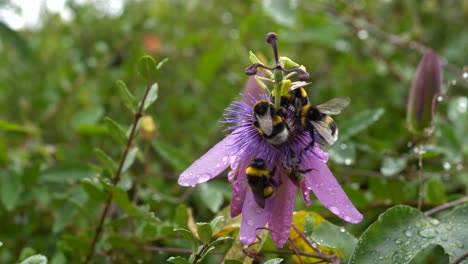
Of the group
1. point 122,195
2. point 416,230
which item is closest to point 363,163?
point 416,230

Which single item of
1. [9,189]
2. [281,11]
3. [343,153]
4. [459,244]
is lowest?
[459,244]

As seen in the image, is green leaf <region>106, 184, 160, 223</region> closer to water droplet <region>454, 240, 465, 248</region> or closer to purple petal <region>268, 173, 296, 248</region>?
purple petal <region>268, 173, 296, 248</region>

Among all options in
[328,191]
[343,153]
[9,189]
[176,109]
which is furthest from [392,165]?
[176,109]

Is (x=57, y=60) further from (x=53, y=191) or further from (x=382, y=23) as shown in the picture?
(x=382, y=23)

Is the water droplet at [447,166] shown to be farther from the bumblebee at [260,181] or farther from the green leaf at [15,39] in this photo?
the green leaf at [15,39]

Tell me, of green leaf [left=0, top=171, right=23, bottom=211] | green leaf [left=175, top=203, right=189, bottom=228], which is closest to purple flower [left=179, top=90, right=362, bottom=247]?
green leaf [left=175, top=203, right=189, bottom=228]

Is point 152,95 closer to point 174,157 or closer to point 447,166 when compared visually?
point 174,157
